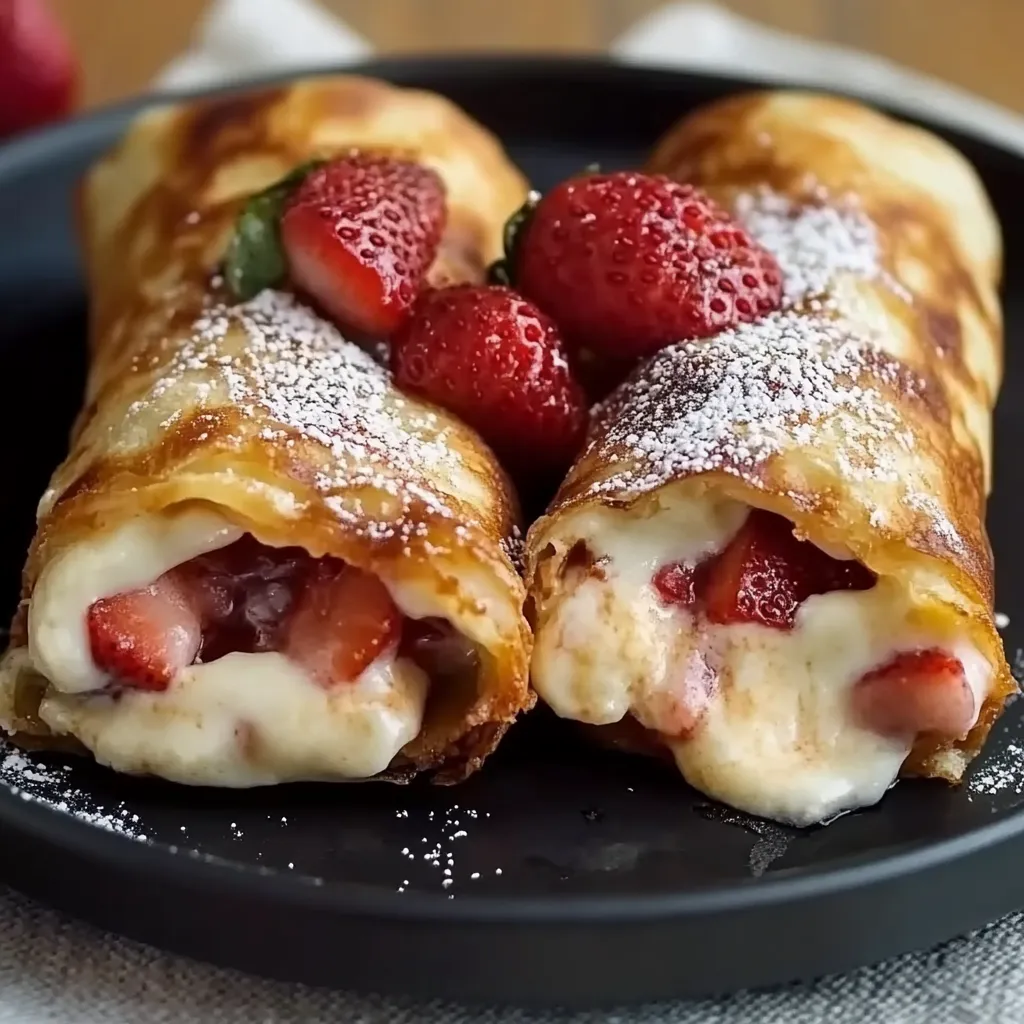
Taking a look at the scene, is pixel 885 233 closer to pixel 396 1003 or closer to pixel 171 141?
pixel 171 141

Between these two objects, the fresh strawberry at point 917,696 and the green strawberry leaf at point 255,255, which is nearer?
the fresh strawberry at point 917,696

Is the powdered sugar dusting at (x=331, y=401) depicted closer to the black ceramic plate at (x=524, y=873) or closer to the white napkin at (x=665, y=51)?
the black ceramic plate at (x=524, y=873)

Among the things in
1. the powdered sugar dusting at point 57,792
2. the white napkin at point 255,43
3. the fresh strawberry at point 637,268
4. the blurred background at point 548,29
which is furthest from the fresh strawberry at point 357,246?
the blurred background at point 548,29

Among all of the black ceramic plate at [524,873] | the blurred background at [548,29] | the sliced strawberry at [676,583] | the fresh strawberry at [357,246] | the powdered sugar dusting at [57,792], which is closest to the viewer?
the black ceramic plate at [524,873]

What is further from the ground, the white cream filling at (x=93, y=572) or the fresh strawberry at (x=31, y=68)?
the white cream filling at (x=93, y=572)

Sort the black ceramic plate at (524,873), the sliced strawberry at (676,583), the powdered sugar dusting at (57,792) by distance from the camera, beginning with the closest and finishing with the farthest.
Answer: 1. the black ceramic plate at (524,873)
2. the powdered sugar dusting at (57,792)
3. the sliced strawberry at (676,583)

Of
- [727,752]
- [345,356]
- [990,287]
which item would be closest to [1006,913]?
[727,752]

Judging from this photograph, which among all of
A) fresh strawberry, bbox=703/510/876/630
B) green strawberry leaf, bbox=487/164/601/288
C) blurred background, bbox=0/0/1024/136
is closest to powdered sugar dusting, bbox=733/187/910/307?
green strawberry leaf, bbox=487/164/601/288

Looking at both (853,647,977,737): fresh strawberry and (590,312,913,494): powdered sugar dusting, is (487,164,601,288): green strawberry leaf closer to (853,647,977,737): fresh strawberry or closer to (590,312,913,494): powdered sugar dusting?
(590,312,913,494): powdered sugar dusting
